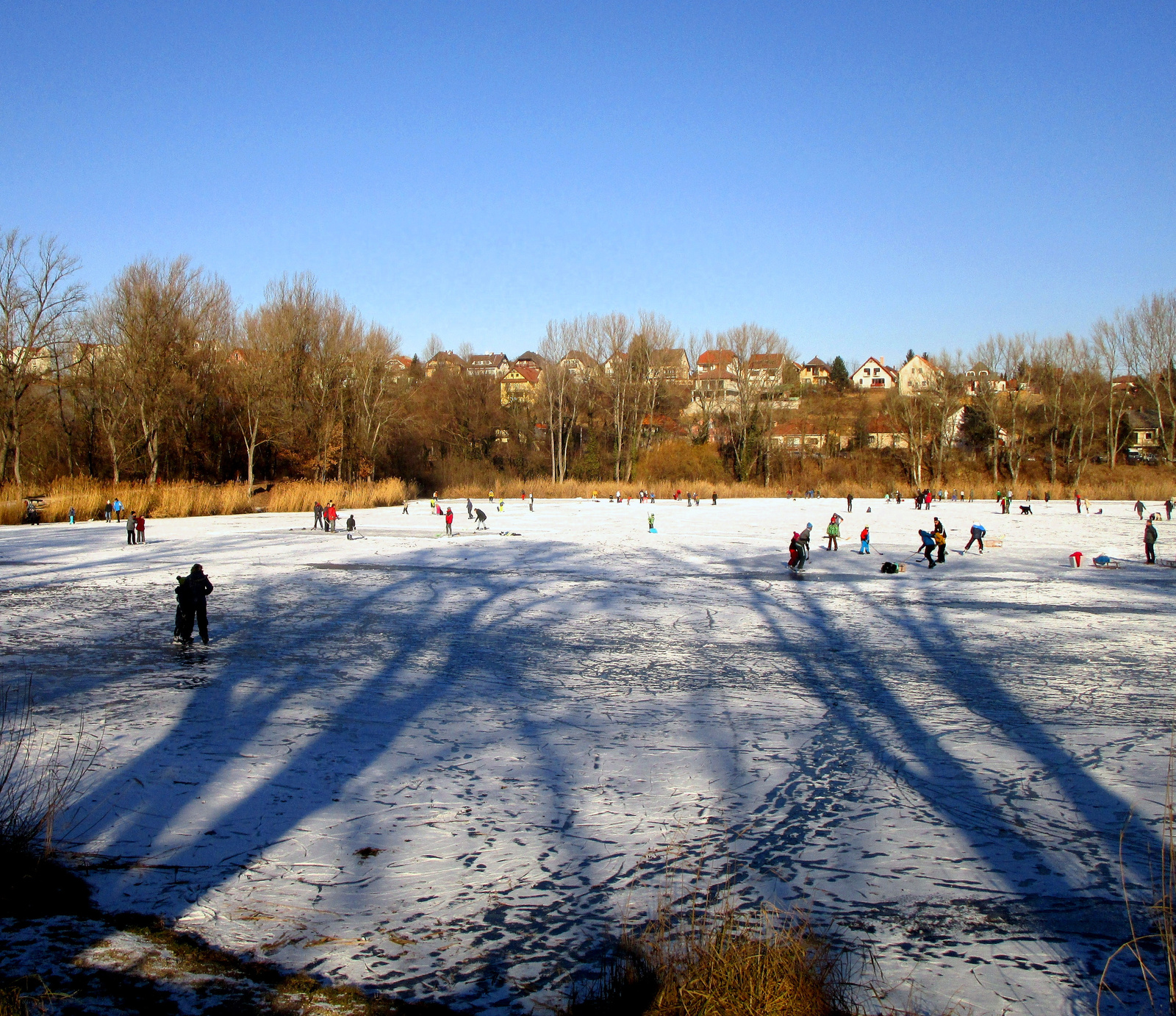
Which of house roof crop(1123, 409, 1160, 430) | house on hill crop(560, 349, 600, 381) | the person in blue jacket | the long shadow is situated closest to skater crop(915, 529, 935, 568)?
the person in blue jacket

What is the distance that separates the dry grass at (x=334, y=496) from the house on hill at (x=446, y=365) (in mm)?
22911

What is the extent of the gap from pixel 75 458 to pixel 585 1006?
4587 cm

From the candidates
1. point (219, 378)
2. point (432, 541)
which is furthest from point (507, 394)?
point (432, 541)

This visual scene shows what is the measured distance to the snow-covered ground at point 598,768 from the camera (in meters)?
3.94

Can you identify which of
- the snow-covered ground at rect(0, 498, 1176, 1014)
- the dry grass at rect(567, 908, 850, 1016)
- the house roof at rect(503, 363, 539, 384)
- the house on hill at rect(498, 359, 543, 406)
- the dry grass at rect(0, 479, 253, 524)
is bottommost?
the snow-covered ground at rect(0, 498, 1176, 1014)

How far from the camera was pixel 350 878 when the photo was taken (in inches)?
173

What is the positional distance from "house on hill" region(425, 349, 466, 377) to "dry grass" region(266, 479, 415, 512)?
2291 centimetres

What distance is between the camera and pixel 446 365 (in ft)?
213

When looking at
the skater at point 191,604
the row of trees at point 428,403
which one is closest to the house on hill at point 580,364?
the row of trees at point 428,403

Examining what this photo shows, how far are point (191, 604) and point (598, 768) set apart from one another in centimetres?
624

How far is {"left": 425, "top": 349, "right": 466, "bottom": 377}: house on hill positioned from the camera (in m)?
64.4

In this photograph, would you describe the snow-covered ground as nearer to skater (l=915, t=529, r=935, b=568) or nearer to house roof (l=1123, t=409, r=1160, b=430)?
skater (l=915, t=529, r=935, b=568)

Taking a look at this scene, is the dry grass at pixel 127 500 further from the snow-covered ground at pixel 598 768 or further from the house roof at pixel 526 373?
the house roof at pixel 526 373

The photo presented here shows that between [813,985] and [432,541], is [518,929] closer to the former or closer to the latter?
[813,985]
